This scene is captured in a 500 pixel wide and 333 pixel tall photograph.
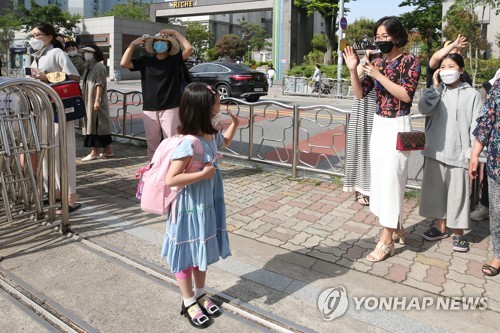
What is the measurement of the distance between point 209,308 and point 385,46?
2351 millimetres

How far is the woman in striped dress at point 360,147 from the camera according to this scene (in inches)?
207

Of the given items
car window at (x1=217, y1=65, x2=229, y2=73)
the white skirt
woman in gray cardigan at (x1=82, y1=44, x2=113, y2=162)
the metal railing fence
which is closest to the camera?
the white skirt

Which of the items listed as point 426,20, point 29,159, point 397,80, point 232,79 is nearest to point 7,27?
point 232,79

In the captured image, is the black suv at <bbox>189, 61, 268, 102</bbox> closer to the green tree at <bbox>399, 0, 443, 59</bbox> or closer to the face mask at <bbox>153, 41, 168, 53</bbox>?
the face mask at <bbox>153, 41, 168, 53</bbox>

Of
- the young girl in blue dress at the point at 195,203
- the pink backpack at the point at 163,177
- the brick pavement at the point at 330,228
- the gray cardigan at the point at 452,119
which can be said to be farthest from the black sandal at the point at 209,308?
the gray cardigan at the point at 452,119

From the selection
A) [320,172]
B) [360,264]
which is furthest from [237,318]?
[320,172]

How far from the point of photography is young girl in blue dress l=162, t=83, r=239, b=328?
2.75 meters

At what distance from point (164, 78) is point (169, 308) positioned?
290 cm

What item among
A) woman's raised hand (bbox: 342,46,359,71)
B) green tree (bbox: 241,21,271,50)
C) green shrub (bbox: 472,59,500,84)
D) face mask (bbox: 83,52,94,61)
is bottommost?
woman's raised hand (bbox: 342,46,359,71)

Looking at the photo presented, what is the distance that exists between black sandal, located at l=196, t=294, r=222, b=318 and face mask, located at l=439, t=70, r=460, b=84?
8.56 feet

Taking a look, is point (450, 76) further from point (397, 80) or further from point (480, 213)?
point (480, 213)

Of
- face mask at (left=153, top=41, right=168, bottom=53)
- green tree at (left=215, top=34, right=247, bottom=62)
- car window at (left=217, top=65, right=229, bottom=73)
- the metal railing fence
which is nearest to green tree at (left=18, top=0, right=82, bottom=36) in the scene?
green tree at (left=215, top=34, right=247, bottom=62)

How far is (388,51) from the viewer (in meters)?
3.72

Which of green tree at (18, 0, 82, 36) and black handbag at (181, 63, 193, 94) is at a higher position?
green tree at (18, 0, 82, 36)
